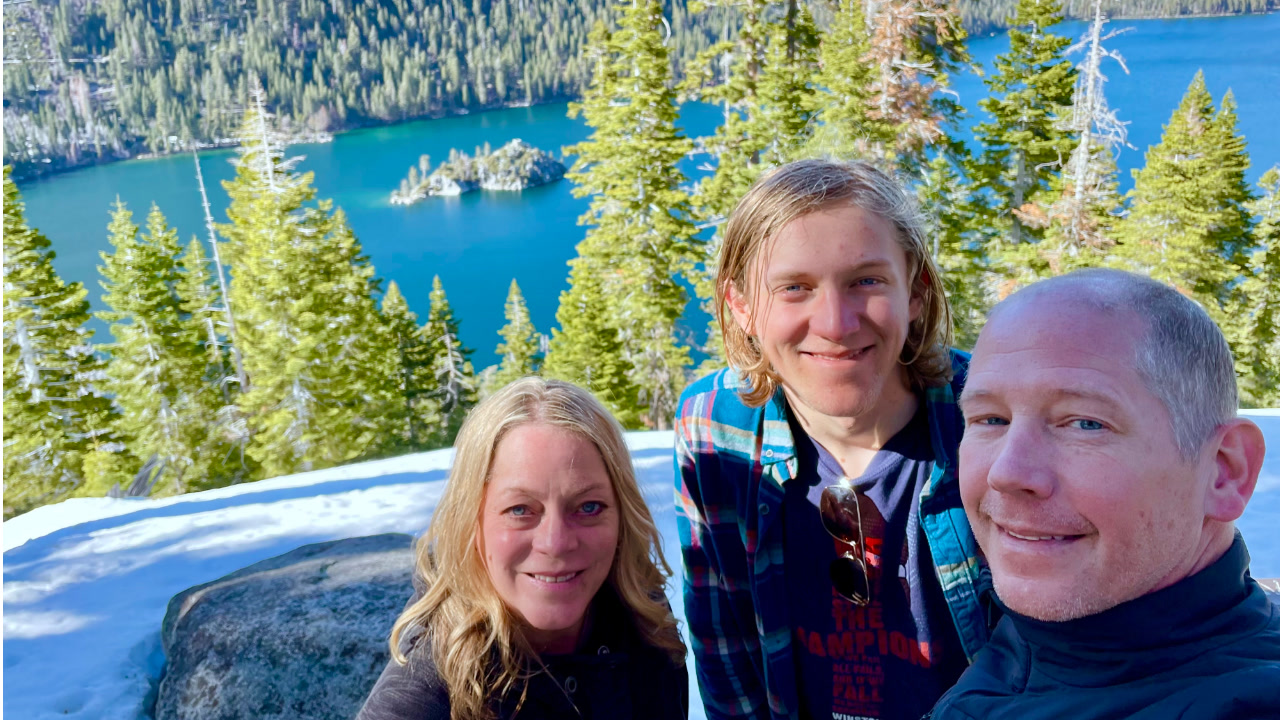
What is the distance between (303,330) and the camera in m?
23.9

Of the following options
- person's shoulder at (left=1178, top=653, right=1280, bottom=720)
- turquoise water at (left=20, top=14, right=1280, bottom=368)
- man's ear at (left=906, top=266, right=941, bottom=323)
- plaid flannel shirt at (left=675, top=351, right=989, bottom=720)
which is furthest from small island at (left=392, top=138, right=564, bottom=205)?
person's shoulder at (left=1178, top=653, right=1280, bottom=720)

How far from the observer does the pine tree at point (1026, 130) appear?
21.4 meters

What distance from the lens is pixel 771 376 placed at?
1.82m

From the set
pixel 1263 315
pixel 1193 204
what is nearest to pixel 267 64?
pixel 1193 204

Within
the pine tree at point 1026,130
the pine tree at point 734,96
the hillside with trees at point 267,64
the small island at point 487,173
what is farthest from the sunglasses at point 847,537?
the hillside with trees at point 267,64

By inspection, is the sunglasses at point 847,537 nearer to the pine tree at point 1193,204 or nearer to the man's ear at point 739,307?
the man's ear at point 739,307

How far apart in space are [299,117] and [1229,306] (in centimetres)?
9069

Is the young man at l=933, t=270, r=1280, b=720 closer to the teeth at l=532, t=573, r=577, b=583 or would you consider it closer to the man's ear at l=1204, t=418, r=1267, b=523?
the man's ear at l=1204, t=418, r=1267, b=523

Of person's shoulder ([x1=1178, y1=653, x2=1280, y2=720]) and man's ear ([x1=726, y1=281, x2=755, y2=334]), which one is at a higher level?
man's ear ([x1=726, y1=281, x2=755, y2=334])

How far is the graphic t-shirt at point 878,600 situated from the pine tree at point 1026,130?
21.2 metres

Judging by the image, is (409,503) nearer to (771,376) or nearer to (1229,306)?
(771,376)

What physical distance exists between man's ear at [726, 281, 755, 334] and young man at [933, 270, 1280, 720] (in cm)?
70

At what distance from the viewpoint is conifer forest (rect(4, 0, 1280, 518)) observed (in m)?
18.6

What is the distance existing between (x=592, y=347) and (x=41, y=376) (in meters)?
16.5
